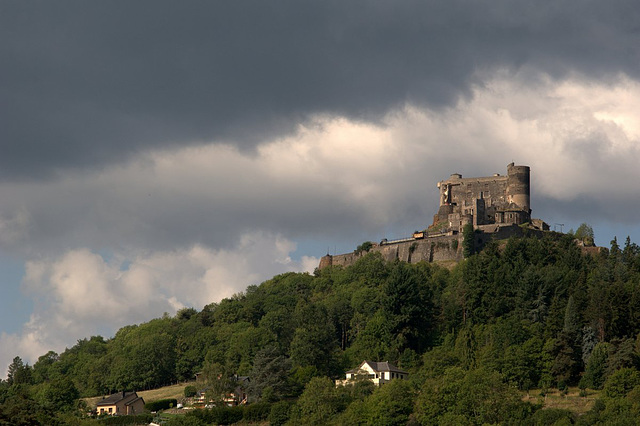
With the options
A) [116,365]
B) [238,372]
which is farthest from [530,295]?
[116,365]

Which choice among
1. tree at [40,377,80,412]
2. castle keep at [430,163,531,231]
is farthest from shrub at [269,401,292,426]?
castle keep at [430,163,531,231]

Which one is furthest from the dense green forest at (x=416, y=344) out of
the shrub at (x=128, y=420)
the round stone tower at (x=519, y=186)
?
the round stone tower at (x=519, y=186)

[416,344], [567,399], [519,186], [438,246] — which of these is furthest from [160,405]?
[519,186]

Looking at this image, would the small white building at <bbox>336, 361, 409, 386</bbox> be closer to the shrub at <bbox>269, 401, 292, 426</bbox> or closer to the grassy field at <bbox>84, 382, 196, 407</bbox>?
the shrub at <bbox>269, 401, 292, 426</bbox>

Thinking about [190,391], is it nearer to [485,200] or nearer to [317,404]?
[317,404]

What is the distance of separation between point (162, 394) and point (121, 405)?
7340 millimetres

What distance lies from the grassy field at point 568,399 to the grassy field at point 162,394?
38.9m

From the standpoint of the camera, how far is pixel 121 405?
10738cm

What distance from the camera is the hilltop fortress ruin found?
5103 inches

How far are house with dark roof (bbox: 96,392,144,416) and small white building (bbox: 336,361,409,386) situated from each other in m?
20.8

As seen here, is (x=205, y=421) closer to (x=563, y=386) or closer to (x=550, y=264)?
(x=563, y=386)

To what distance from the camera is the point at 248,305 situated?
5054 inches

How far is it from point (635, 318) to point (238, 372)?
40.0 meters

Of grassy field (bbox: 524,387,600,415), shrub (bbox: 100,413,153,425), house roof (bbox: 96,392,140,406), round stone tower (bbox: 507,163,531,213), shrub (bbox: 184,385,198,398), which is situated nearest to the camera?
grassy field (bbox: 524,387,600,415)
